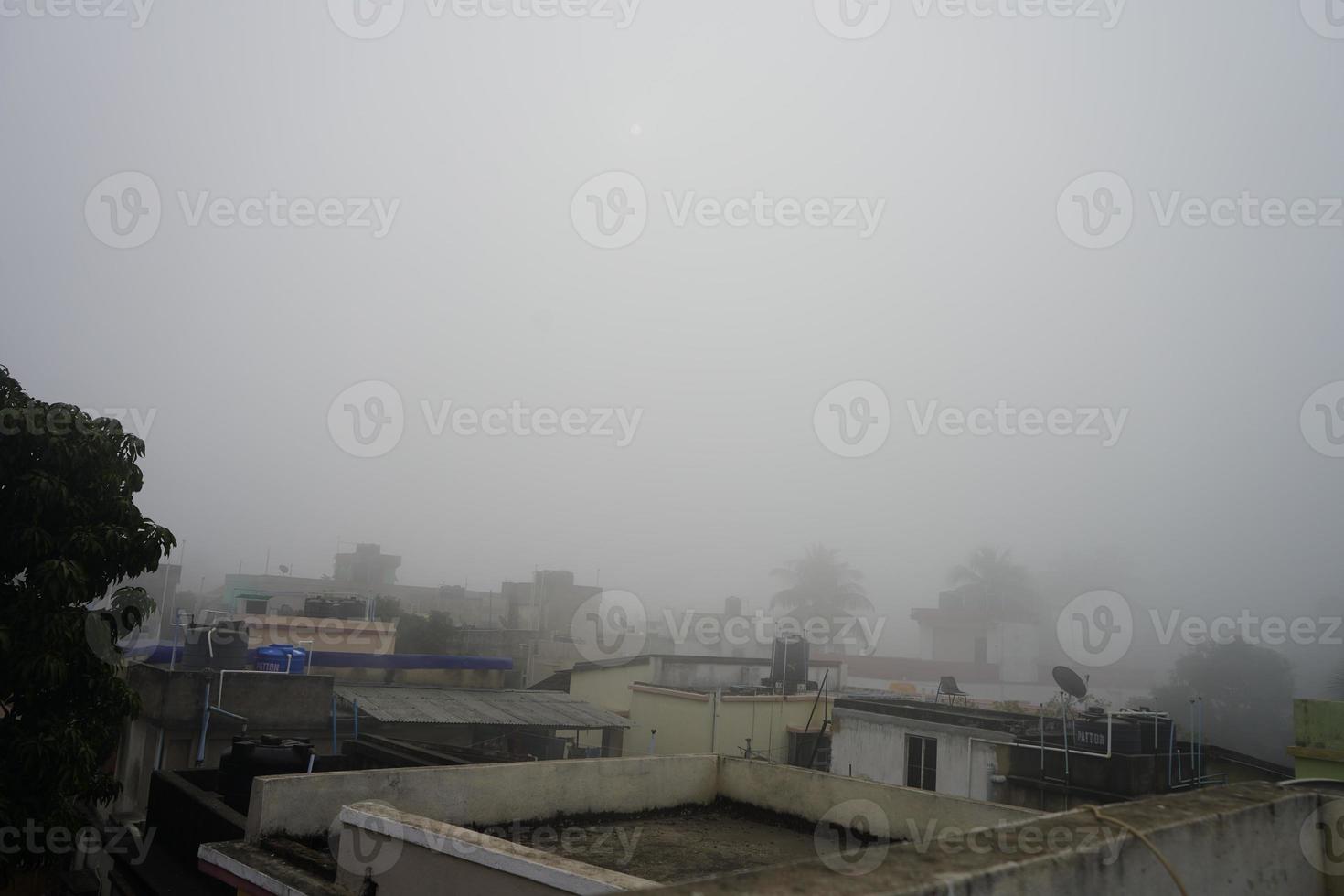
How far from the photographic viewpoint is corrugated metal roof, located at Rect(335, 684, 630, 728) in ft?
59.6

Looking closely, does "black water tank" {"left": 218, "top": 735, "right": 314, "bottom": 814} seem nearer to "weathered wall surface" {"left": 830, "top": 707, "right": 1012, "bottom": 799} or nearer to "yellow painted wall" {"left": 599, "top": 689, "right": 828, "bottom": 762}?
"weathered wall surface" {"left": 830, "top": 707, "right": 1012, "bottom": 799}

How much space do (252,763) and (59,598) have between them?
4.02m

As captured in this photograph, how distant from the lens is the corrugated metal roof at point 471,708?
18172 millimetres

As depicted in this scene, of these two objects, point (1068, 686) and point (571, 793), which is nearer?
point (571, 793)

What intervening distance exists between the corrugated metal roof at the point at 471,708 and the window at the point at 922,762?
23.0 feet

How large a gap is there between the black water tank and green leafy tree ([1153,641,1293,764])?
42.0 meters

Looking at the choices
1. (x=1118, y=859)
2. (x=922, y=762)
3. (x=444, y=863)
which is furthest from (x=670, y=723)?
(x=1118, y=859)

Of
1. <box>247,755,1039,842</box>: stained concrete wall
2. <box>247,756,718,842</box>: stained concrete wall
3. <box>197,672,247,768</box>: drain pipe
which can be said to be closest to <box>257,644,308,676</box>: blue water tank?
<box>197,672,247,768</box>: drain pipe

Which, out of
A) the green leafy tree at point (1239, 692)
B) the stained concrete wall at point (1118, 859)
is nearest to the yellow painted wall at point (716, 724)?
the stained concrete wall at point (1118, 859)

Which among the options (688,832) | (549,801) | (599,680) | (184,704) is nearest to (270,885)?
(549,801)

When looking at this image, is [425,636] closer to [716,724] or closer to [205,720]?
[716,724]

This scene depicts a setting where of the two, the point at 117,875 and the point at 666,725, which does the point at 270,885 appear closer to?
the point at 117,875

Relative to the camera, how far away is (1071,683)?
1734cm

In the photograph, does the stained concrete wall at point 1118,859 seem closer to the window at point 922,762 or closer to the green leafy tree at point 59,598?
the green leafy tree at point 59,598
